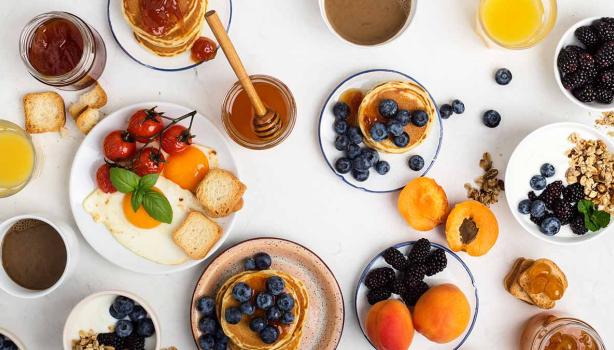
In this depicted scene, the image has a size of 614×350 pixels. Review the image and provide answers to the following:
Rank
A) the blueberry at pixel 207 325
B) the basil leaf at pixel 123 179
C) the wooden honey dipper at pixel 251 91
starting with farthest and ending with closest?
the blueberry at pixel 207 325 → the basil leaf at pixel 123 179 → the wooden honey dipper at pixel 251 91

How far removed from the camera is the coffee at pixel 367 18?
1.97m

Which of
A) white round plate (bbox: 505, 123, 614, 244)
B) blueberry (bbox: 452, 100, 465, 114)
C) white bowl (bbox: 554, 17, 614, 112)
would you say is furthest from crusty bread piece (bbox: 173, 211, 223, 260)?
white bowl (bbox: 554, 17, 614, 112)

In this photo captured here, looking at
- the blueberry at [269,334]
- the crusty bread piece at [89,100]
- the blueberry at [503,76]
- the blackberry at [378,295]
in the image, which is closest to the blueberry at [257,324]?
the blueberry at [269,334]

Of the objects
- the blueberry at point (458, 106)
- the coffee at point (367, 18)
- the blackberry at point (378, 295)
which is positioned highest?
the coffee at point (367, 18)

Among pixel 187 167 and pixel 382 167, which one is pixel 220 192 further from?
pixel 382 167

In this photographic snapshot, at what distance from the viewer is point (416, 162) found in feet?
6.56

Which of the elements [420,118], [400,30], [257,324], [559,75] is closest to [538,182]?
[559,75]

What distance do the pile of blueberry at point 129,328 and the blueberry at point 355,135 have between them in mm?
887

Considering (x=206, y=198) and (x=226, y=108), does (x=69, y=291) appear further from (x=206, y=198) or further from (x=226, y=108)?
(x=226, y=108)

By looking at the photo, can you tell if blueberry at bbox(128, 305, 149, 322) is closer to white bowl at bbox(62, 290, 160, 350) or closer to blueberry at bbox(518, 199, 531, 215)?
white bowl at bbox(62, 290, 160, 350)

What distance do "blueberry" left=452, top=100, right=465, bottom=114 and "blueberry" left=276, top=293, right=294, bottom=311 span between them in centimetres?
84

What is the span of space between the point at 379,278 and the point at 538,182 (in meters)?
0.63

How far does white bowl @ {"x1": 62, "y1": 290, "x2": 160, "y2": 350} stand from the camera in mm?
1887

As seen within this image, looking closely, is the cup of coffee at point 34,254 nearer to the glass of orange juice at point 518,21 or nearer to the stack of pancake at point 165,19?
the stack of pancake at point 165,19
